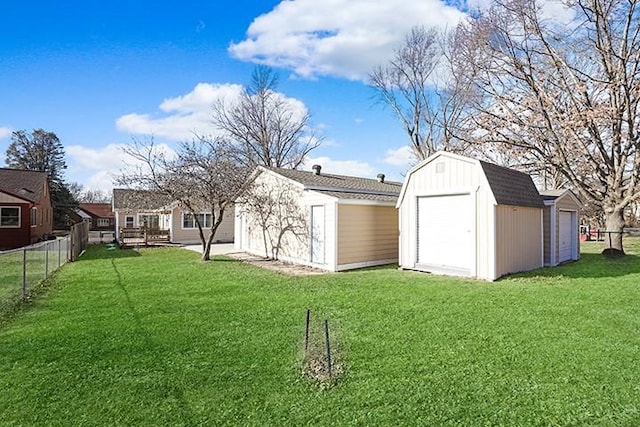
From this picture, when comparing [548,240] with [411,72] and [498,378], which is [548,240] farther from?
[411,72]

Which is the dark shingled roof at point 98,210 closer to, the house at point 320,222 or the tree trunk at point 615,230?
the house at point 320,222

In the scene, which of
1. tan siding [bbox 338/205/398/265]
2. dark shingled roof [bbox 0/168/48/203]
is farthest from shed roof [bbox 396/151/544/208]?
dark shingled roof [bbox 0/168/48/203]

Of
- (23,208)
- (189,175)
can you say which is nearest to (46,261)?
(189,175)

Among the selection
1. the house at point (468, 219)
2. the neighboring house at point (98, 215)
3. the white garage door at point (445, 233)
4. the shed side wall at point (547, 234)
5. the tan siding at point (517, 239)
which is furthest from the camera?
the neighboring house at point (98, 215)

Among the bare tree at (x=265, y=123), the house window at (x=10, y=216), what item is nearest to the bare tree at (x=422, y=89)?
the bare tree at (x=265, y=123)

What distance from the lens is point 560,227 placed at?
13.0 m

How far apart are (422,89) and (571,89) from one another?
1028cm

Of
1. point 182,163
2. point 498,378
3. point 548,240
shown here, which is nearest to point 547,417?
point 498,378

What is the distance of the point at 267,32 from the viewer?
13.5m

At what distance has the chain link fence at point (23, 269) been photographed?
7012 mm

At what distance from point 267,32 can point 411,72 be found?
12.9 meters

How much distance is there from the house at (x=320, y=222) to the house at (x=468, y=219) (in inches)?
50.2

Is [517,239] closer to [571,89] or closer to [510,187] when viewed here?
[510,187]

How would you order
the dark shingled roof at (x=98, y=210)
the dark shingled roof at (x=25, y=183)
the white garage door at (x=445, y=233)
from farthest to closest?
the dark shingled roof at (x=98, y=210) → the dark shingled roof at (x=25, y=183) → the white garage door at (x=445, y=233)
